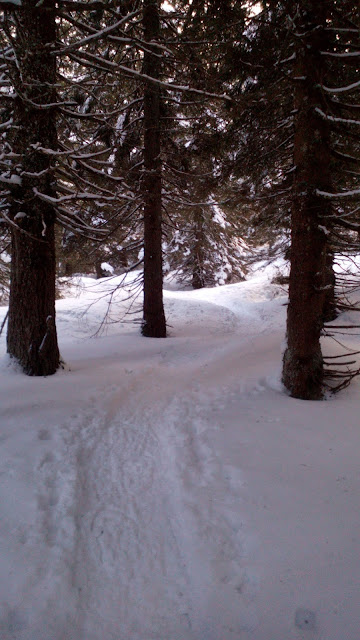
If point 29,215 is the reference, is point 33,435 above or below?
below

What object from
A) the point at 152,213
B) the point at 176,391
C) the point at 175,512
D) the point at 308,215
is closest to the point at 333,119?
the point at 308,215

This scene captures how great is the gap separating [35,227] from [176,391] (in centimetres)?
366

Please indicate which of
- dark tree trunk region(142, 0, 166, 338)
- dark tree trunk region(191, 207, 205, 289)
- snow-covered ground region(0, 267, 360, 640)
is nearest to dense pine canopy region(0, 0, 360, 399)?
snow-covered ground region(0, 267, 360, 640)

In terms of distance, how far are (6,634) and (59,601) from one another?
33 cm

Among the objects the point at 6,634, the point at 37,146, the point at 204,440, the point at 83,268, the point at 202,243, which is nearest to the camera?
the point at 6,634

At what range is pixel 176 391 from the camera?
611cm

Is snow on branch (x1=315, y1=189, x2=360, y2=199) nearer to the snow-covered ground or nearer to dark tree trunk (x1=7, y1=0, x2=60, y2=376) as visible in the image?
the snow-covered ground

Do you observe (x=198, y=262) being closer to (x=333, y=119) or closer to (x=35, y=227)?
Result: (x=35, y=227)

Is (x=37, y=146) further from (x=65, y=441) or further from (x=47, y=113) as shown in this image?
(x=65, y=441)

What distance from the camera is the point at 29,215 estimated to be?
5730 mm

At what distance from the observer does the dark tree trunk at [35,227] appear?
18.0ft

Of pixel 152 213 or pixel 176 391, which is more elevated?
pixel 152 213

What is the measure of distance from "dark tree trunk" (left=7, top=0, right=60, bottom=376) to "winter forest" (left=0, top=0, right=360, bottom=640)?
3 centimetres

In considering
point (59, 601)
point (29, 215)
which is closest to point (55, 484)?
point (59, 601)
